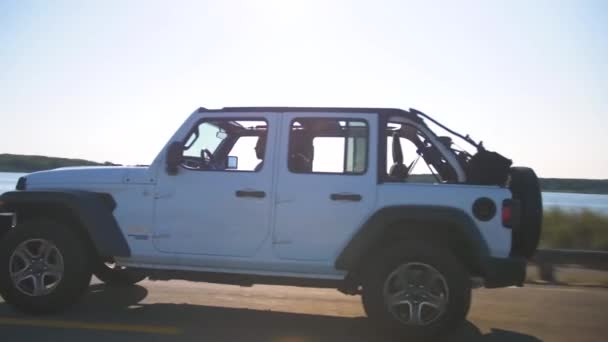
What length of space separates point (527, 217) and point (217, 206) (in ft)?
8.74

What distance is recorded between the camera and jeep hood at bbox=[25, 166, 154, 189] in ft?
20.5

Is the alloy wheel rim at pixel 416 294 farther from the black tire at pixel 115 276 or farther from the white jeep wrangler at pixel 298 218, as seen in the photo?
the black tire at pixel 115 276

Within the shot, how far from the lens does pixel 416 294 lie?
545cm

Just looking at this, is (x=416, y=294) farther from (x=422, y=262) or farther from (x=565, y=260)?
(x=565, y=260)

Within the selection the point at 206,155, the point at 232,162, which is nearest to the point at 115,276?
the point at 206,155

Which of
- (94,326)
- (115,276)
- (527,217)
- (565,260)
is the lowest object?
(94,326)

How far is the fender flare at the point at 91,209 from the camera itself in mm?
6102

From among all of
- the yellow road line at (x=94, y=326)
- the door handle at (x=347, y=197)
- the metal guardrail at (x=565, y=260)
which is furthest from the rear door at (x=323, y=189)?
the metal guardrail at (x=565, y=260)

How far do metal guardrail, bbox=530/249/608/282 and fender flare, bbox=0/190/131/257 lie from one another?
5.79 metres

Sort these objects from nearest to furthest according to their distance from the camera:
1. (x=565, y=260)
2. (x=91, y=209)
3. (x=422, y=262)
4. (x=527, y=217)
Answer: (x=422, y=262)
(x=527, y=217)
(x=91, y=209)
(x=565, y=260)

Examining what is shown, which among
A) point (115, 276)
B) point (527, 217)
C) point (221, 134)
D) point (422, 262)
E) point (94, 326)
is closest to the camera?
point (422, 262)

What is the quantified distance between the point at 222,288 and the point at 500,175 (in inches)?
152

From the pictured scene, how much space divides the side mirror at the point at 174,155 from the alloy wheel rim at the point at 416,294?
84.6 inches

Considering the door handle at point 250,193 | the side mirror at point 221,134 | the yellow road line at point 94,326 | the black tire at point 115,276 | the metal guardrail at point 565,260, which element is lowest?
the yellow road line at point 94,326
